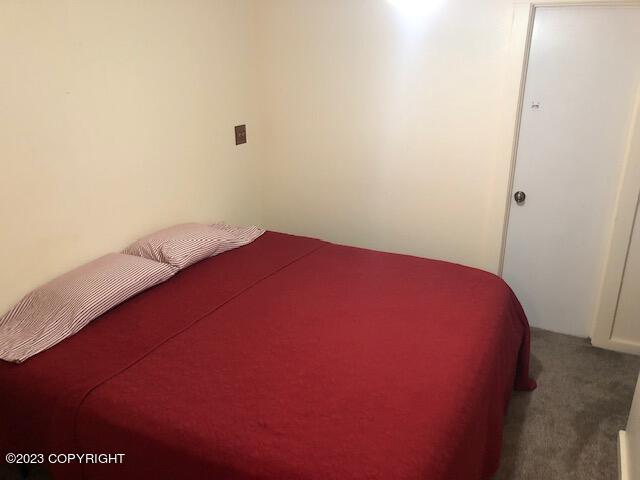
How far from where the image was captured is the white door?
2.58 m

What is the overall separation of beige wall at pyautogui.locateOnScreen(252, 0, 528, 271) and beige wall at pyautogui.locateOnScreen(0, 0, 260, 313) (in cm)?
34

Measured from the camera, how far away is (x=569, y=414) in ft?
7.88

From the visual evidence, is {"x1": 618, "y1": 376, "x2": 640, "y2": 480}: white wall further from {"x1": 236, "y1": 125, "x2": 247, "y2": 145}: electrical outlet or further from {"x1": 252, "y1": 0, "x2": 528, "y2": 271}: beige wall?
{"x1": 236, "y1": 125, "x2": 247, "y2": 145}: electrical outlet

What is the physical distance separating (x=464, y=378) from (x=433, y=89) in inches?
70.2

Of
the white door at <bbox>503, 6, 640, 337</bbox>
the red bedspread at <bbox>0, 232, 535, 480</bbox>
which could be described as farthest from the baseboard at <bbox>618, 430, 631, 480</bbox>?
the white door at <bbox>503, 6, 640, 337</bbox>

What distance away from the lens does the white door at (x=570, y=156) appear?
2.58 metres

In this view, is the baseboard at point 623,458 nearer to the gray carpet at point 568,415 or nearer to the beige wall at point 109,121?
the gray carpet at point 568,415

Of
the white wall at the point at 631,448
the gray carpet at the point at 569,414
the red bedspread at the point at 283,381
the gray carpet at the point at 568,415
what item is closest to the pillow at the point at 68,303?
the red bedspread at the point at 283,381

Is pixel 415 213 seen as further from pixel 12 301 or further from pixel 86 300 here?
pixel 12 301

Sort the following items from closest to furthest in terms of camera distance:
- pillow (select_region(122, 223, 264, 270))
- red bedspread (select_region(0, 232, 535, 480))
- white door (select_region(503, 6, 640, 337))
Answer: red bedspread (select_region(0, 232, 535, 480)), pillow (select_region(122, 223, 264, 270)), white door (select_region(503, 6, 640, 337))

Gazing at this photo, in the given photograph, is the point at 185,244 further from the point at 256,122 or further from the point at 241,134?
the point at 256,122

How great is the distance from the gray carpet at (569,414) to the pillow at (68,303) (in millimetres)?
1697

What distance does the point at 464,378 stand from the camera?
1695 mm

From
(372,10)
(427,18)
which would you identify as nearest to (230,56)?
(372,10)
